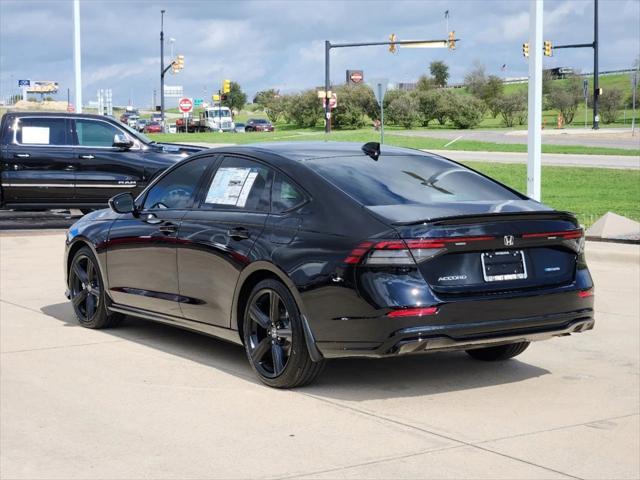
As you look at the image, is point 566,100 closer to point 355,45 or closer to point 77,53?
point 355,45

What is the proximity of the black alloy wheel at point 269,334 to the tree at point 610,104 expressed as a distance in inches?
3056

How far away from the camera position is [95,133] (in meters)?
18.2

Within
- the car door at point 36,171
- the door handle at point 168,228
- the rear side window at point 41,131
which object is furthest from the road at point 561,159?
the door handle at point 168,228

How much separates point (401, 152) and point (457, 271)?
5.59 feet

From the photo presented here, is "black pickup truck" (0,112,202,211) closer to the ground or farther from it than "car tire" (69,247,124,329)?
farther from it

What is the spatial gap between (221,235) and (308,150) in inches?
34.7

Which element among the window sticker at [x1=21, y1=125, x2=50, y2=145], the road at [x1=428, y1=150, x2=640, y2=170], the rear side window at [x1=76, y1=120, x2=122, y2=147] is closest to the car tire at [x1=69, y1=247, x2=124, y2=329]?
the rear side window at [x1=76, y1=120, x2=122, y2=147]

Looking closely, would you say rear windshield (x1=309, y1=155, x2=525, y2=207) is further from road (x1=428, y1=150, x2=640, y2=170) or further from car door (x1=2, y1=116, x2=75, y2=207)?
road (x1=428, y1=150, x2=640, y2=170)

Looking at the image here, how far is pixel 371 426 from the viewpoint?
5.92 m

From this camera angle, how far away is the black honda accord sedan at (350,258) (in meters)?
6.18

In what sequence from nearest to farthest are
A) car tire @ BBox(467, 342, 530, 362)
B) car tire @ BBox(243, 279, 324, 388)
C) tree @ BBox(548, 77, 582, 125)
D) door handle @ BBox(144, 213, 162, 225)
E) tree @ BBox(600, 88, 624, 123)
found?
car tire @ BBox(243, 279, 324, 388) < car tire @ BBox(467, 342, 530, 362) < door handle @ BBox(144, 213, 162, 225) < tree @ BBox(600, 88, 624, 123) < tree @ BBox(548, 77, 582, 125)

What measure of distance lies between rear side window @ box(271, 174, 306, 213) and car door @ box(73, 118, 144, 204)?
11275 millimetres

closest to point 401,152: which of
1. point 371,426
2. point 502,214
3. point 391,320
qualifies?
point 502,214

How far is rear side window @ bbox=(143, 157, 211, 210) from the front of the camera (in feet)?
25.9
